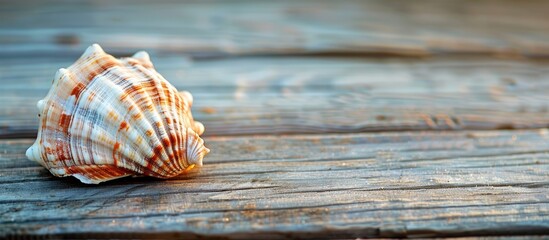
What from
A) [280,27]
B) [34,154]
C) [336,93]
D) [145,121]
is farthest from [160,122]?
[280,27]

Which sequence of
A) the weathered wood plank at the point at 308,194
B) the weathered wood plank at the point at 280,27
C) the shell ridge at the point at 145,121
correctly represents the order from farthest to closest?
the weathered wood plank at the point at 280,27
the shell ridge at the point at 145,121
the weathered wood plank at the point at 308,194

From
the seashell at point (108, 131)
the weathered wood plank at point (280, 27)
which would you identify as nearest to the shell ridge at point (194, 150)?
the seashell at point (108, 131)

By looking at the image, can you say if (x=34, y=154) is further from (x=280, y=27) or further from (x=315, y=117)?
(x=280, y=27)

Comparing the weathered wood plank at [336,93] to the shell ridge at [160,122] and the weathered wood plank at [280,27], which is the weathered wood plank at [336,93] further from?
the shell ridge at [160,122]

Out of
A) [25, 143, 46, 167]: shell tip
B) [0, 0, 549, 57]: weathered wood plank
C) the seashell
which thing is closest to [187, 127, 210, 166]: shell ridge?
the seashell

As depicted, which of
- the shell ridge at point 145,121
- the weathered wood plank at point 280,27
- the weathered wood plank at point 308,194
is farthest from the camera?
the weathered wood plank at point 280,27

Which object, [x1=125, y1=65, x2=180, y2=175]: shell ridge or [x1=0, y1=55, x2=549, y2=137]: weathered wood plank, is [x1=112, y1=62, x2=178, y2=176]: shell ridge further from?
[x1=0, y1=55, x2=549, y2=137]: weathered wood plank

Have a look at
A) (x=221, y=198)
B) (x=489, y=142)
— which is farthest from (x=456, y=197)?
(x=221, y=198)

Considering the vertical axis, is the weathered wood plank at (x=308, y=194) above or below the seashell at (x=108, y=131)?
below
